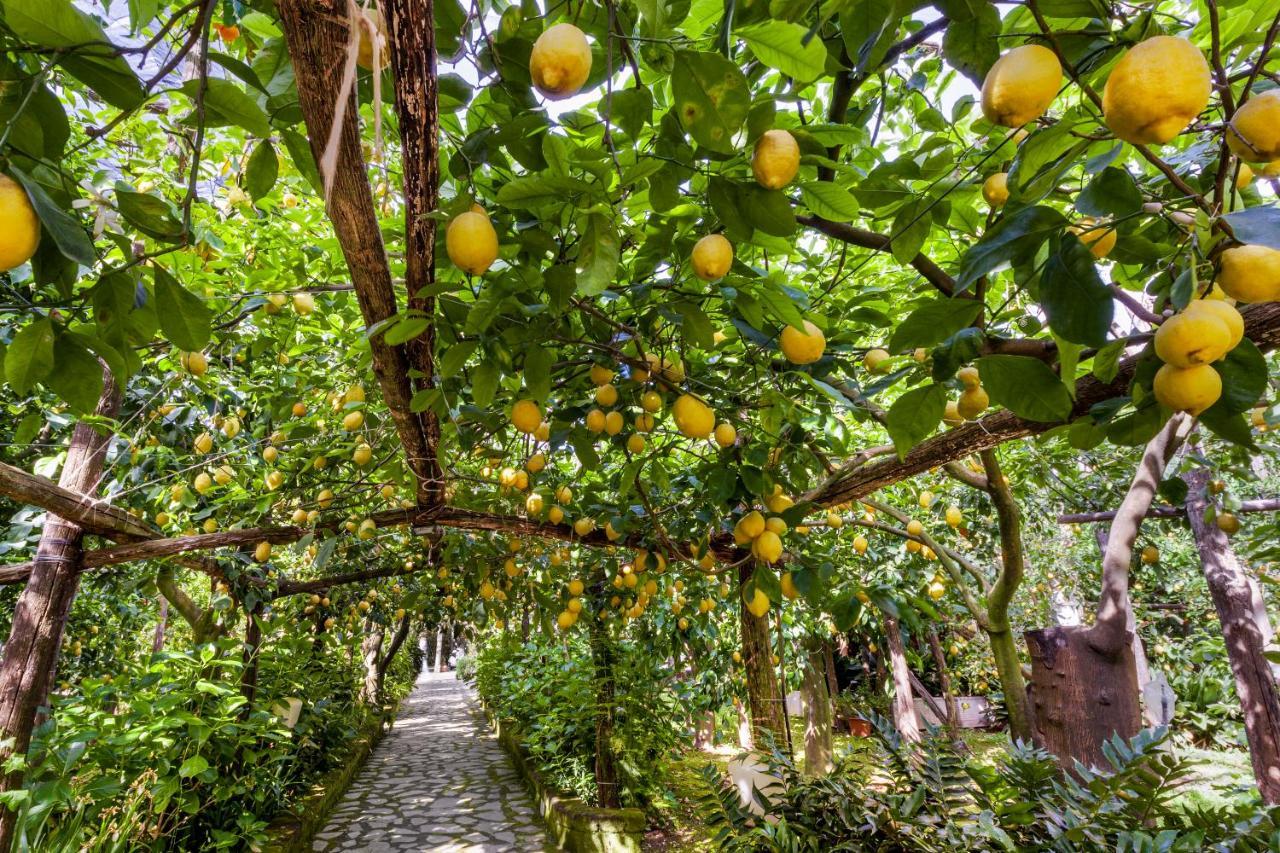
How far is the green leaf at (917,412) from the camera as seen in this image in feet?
3.73

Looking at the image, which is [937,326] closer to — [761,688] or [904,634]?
[761,688]

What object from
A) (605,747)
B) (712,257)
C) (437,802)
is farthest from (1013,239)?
(437,802)

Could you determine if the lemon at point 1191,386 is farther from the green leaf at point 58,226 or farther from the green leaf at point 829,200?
the green leaf at point 58,226

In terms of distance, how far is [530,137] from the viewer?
1062mm

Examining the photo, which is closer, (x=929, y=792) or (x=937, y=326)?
(x=937, y=326)

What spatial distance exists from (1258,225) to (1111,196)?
25 cm

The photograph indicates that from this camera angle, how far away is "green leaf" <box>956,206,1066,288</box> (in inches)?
31.5

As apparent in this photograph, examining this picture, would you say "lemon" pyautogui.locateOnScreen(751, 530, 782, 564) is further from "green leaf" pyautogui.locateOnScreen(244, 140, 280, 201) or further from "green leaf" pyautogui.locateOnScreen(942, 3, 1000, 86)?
"green leaf" pyautogui.locateOnScreen(244, 140, 280, 201)

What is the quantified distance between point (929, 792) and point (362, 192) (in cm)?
224

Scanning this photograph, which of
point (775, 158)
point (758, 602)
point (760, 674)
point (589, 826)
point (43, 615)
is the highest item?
point (775, 158)

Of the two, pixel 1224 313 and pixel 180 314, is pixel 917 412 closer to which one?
pixel 1224 313

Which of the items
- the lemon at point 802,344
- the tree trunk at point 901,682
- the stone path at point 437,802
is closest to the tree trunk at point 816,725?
the tree trunk at point 901,682

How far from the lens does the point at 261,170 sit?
111cm

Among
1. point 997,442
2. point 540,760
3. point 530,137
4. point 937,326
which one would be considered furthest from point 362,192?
point 540,760
